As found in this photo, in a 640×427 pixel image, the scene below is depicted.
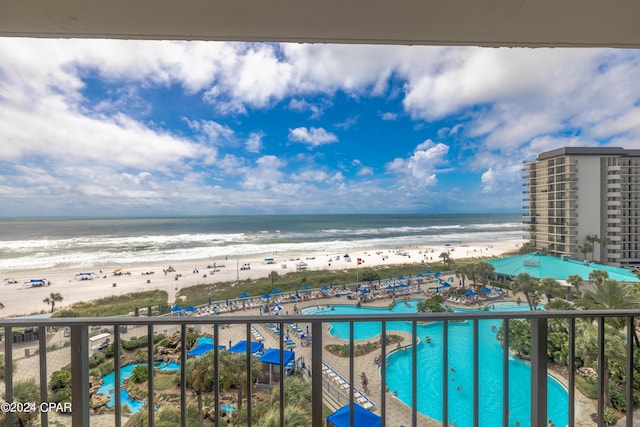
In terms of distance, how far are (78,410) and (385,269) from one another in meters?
8.08

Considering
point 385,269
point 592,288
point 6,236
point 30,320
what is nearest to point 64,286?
point 6,236

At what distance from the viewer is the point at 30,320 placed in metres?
1.12

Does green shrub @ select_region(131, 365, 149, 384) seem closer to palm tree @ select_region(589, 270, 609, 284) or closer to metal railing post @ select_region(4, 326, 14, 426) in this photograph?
metal railing post @ select_region(4, 326, 14, 426)

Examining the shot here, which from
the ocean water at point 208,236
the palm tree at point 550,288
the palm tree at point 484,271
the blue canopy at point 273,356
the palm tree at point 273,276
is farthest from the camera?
the palm tree at point 273,276

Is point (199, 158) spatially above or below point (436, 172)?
above

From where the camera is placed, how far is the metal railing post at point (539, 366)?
1129mm

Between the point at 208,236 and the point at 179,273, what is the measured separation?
447 cm

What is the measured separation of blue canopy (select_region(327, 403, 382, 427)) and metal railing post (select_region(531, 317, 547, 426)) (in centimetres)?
144

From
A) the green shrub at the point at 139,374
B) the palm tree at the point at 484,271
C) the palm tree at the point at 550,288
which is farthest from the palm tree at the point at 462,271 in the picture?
the green shrub at the point at 139,374

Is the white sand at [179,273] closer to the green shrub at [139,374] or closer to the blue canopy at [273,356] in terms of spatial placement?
the green shrub at [139,374]

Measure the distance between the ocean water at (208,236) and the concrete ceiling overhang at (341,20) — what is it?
8440 millimetres

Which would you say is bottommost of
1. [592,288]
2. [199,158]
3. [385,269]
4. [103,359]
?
[385,269]

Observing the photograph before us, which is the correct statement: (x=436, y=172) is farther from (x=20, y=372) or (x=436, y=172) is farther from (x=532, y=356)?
(x=20, y=372)

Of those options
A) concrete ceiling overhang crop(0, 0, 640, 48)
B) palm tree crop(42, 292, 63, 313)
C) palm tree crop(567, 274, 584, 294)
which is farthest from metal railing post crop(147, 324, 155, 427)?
palm tree crop(42, 292, 63, 313)
